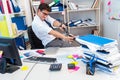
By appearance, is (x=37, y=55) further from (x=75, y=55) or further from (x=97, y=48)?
(x=97, y=48)

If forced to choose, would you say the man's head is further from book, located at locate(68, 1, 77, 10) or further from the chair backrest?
book, located at locate(68, 1, 77, 10)

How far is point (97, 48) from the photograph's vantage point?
1.58 meters

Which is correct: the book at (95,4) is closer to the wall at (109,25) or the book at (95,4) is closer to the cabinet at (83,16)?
the cabinet at (83,16)

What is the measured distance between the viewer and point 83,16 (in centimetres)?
408

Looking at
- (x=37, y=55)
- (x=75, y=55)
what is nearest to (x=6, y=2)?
(x=37, y=55)

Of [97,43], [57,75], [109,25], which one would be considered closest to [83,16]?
[109,25]

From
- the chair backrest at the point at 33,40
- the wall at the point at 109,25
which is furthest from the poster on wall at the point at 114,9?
the chair backrest at the point at 33,40

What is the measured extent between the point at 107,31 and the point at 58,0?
1386mm

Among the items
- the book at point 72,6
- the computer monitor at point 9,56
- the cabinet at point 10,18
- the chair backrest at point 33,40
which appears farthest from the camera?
the book at point 72,6

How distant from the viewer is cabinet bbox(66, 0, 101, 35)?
377 cm

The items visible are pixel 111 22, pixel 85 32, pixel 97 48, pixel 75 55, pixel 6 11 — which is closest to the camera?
pixel 97 48

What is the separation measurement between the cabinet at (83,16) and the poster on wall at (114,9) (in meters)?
0.25

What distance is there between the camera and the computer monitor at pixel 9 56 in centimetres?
164

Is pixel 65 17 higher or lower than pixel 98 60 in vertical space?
higher
